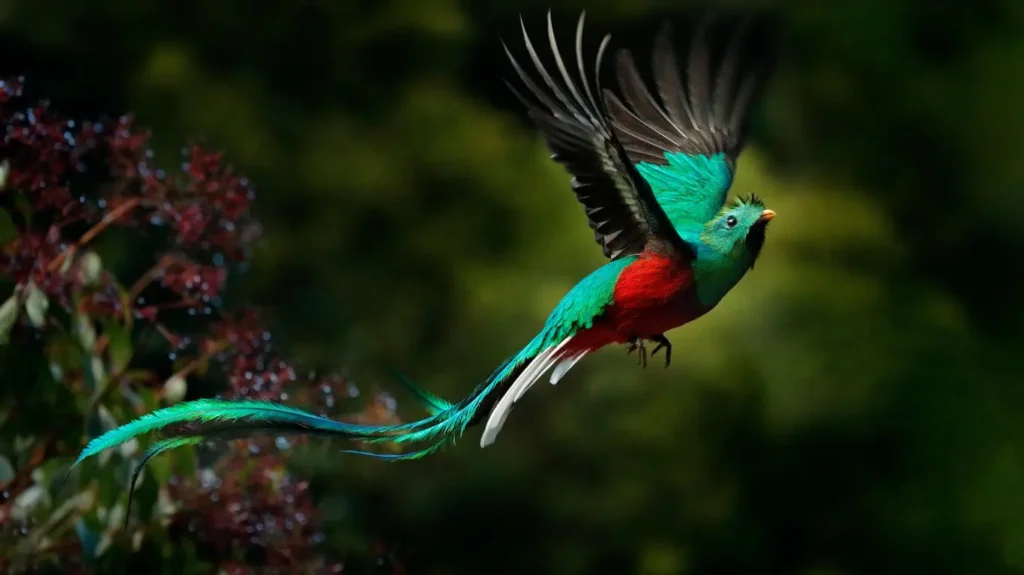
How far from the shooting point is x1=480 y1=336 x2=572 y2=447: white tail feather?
0.62 metres

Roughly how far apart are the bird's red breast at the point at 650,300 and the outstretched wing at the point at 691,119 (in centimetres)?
11

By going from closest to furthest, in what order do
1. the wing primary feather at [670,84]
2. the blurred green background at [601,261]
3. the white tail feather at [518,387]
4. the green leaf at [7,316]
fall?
1. the white tail feather at [518,387]
2. the wing primary feather at [670,84]
3. the green leaf at [7,316]
4. the blurred green background at [601,261]

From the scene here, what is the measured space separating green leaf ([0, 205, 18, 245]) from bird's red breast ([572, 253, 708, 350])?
1.46ft

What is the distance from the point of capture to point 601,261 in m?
2.55

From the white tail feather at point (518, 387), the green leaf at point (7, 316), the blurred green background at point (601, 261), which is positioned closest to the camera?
the white tail feather at point (518, 387)

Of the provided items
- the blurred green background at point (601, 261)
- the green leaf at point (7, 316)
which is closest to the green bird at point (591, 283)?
the green leaf at point (7, 316)

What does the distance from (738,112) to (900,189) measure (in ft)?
7.89

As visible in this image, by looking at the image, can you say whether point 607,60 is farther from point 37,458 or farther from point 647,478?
point 647,478

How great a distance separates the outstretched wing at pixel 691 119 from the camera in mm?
846

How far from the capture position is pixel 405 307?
2.68 m

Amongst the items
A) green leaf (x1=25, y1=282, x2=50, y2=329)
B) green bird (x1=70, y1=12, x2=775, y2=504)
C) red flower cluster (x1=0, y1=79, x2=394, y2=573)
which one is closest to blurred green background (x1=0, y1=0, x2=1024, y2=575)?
red flower cluster (x1=0, y1=79, x2=394, y2=573)

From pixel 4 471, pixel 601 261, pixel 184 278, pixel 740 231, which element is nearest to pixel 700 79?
pixel 740 231

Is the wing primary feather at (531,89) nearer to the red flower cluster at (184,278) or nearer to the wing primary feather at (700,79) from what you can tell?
the wing primary feather at (700,79)

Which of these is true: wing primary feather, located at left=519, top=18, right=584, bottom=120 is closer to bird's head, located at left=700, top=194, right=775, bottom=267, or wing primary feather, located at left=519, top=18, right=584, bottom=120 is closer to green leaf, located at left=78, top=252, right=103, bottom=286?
bird's head, located at left=700, top=194, right=775, bottom=267
